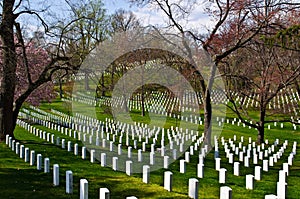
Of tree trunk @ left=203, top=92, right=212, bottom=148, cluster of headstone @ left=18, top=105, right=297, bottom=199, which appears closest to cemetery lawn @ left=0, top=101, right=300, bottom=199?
cluster of headstone @ left=18, top=105, right=297, bottom=199

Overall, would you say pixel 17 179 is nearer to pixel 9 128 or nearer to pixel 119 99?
pixel 9 128

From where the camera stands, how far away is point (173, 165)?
36.6 feet

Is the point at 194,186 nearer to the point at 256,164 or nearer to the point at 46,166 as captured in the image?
the point at 46,166

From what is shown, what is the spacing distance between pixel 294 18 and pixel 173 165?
7.77 metres

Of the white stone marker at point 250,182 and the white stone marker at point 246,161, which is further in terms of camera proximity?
the white stone marker at point 246,161

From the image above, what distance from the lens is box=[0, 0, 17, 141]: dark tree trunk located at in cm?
1285

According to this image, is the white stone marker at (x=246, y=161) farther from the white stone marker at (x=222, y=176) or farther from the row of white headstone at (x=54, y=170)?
the row of white headstone at (x=54, y=170)

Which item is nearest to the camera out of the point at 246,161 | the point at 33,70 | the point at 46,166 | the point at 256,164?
the point at 46,166

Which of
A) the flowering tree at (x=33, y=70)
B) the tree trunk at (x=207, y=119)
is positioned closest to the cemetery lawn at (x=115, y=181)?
the tree trunk at (x=207, y=119)

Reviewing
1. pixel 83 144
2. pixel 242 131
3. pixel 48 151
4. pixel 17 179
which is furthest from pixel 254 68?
pixel 17 179

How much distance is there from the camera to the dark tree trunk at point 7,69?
12848mm

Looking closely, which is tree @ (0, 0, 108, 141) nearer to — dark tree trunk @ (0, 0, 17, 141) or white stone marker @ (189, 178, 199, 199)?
dark tree trunk @ (0, 0, 17, 141)

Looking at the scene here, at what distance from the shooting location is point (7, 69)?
44.9 ft

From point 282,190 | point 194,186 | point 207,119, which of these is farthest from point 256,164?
point 194,186
